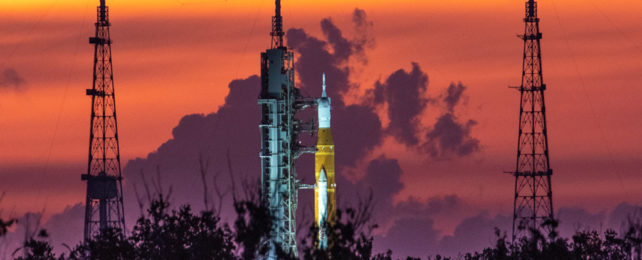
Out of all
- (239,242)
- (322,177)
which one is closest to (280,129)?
(322,177)

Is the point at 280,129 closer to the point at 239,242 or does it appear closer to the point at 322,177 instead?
the point at 322,177

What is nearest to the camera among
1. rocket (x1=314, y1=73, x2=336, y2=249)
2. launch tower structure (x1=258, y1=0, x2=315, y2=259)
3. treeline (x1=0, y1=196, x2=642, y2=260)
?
treeline (x1=0, y1=196, x2=642, y2=260)

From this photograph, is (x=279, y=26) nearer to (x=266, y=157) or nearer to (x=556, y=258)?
(x=266, y=157)

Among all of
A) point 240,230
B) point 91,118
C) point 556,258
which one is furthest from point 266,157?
point 240,230

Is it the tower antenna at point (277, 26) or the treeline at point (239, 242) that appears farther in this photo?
the tower antenna at point (277, 26)

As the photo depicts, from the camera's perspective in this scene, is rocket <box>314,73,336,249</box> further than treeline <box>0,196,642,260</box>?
Yes

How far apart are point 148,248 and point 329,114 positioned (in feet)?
87.1

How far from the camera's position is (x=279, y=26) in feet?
468

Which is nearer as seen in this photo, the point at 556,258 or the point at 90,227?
the point at 556,258

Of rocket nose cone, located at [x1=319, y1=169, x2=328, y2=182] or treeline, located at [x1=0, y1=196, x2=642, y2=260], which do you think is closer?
treeline, located at [x1=0, y1=196, x2=642, y2=260]

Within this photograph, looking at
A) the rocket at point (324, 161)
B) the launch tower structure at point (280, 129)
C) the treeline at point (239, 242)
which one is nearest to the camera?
the treeline at point (239, 242)

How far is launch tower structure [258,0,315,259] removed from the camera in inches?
5541

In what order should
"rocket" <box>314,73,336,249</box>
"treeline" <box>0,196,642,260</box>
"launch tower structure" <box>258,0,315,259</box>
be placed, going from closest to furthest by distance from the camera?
"treeline" <box>0,196,642,260</box>, "launch tower structure" <box>258,0,315,259</box>, "rocket" <box>314,73,336,249</box>

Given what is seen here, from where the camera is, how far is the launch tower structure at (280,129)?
141 metres
